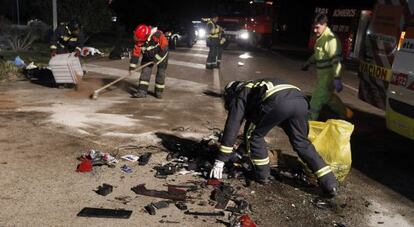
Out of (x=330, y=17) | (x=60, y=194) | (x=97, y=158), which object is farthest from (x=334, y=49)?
(x=330, y=17)

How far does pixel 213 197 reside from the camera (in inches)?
167

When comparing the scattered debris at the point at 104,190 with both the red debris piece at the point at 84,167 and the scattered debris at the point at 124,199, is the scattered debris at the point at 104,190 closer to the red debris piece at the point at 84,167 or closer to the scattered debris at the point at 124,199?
the scattered debris at the point at 124,199

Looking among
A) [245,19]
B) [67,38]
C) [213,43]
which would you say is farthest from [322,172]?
[245,19]

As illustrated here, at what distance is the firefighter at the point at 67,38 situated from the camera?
954 centimetres

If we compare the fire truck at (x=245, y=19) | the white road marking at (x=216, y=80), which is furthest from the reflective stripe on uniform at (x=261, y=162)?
→ the fire truck at (x=245, y=19)

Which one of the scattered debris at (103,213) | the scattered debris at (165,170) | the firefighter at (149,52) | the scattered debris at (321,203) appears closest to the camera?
the scattered debris at (103,213)

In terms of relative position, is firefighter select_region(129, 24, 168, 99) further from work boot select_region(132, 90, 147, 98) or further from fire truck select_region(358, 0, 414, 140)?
fire truck select_region(358, 0, 414, 140)

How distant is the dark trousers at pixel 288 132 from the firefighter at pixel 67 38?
20.1 ft

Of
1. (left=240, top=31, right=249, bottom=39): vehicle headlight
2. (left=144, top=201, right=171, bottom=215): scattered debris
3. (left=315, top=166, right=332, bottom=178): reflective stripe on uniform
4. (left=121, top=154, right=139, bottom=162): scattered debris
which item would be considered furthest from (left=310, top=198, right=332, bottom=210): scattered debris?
(left=240, top=31, right=249, bottom=39): vehicle headlight

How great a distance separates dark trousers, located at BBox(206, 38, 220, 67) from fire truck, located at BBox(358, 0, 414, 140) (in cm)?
693

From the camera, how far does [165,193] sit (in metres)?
4.29

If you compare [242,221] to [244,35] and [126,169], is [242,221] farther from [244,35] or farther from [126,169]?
[244,35]

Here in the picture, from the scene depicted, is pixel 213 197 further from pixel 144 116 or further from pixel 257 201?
pixel 144 116

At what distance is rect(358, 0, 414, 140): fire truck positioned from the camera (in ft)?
16.9
